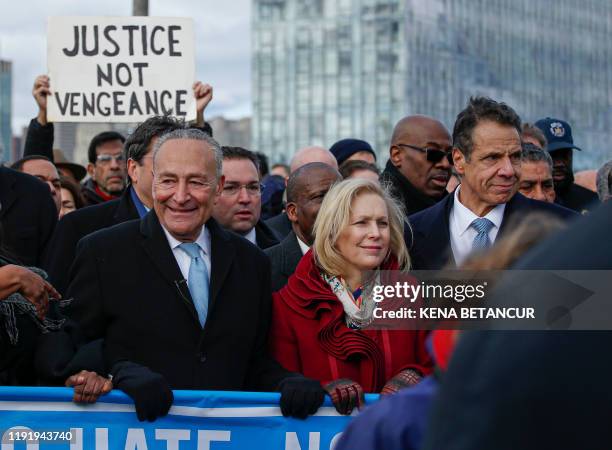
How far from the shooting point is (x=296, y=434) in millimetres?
4121

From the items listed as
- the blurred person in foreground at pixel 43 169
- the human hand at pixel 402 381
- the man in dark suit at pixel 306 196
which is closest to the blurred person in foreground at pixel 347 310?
the human hand at pixel 402 381

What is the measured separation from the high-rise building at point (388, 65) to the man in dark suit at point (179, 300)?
8283 cm

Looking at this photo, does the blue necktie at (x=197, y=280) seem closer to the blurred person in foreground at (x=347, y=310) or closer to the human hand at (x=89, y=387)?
the blurred person in foreground at (x=347, y=310)

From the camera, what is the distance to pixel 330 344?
4.28m

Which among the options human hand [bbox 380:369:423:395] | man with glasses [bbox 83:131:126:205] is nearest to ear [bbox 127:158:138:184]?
human hand [bbox 380:369:423:395]

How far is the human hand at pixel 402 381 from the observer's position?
13.1ft

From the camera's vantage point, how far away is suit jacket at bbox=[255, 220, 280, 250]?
6352 mm

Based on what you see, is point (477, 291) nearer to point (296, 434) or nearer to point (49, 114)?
point (296, 434)

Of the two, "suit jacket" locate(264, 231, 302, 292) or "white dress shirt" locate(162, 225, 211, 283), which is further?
"suit jacket" locate(264, 231, 302, 292)

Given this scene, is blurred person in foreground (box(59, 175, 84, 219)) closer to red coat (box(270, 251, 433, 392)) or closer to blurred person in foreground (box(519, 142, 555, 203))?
blurred person in foreground (box(519, 142, 555, 203))

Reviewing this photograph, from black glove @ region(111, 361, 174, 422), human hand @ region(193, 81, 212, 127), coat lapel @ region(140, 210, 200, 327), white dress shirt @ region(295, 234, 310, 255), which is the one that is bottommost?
black glove @ region(111, 361, 174, 422)

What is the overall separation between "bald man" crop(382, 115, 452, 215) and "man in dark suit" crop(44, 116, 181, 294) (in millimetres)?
1363

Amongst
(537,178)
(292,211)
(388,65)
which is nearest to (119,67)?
(292,211)

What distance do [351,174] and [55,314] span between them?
353cm
